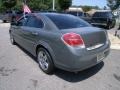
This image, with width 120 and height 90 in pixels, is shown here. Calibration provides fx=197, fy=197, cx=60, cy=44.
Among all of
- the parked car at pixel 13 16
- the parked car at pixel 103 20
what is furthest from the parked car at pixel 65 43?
the parked car at pixel 13 16

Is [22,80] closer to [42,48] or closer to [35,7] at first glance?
[42,48]

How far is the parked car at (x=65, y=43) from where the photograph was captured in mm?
4348

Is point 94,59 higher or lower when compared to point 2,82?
higher

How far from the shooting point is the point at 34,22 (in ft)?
19.5

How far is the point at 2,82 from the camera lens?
4.72 m

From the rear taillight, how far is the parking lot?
0.97 m

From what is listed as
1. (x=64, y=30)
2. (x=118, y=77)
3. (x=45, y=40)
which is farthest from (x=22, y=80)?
(x=118, y=77)

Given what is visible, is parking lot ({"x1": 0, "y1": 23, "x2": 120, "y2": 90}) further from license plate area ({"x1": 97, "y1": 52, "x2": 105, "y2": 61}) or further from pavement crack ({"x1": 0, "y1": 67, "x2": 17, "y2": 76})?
license plate area ({"x1": 97, "y1": 52, "x2": 105, "y2": 61})

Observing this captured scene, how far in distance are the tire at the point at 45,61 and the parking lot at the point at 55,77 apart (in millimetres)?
134

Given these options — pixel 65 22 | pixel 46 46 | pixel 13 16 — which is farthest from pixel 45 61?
pixel 13 16

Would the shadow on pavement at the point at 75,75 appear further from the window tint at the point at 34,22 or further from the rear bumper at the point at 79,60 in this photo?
the window tint at the point at 34,22

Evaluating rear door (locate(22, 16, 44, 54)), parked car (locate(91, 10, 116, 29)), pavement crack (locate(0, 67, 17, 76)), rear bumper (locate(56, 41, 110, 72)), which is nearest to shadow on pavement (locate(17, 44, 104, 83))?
rear bumper (locate(56, 41, 110, 72))

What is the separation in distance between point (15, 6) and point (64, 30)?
38.8 metres

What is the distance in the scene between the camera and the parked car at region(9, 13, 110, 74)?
435 centimetres
